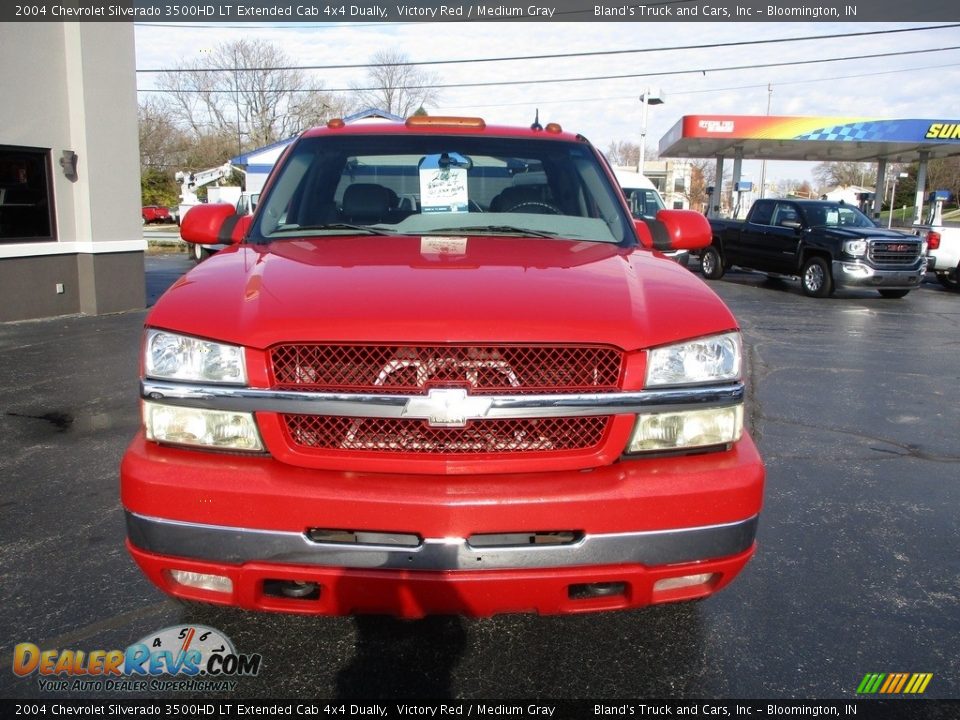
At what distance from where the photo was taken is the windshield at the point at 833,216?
15633mm

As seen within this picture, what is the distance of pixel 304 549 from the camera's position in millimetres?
2143

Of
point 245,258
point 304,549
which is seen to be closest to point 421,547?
point 304,549

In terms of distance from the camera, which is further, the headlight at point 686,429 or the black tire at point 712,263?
the black tire at point 712,263

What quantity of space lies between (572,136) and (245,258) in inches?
74.8

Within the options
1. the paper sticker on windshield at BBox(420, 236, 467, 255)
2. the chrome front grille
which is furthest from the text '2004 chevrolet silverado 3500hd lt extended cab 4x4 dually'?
the chrome front grille

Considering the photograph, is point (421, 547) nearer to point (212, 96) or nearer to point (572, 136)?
point (572, 136)

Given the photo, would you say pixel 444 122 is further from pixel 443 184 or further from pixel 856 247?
pixel 856 247

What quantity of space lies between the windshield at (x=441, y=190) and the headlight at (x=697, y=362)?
1.10m

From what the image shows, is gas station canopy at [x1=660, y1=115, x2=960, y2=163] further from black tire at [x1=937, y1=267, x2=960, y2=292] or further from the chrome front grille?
the chrome front grille

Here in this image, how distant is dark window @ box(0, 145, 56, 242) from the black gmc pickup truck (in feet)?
44.2

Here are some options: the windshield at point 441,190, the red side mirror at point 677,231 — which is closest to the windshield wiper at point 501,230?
the windshield at point 441,190

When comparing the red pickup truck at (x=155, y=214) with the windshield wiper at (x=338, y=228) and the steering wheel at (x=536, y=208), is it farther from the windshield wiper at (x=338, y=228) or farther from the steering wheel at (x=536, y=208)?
the steering wheel at (x=536, y=208)

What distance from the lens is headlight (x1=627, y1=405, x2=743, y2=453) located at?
7.61 ft

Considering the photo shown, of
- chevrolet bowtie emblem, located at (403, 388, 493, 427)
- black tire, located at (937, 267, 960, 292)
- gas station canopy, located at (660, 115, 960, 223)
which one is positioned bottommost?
black tire, located at (937, 267, 960, 292)
